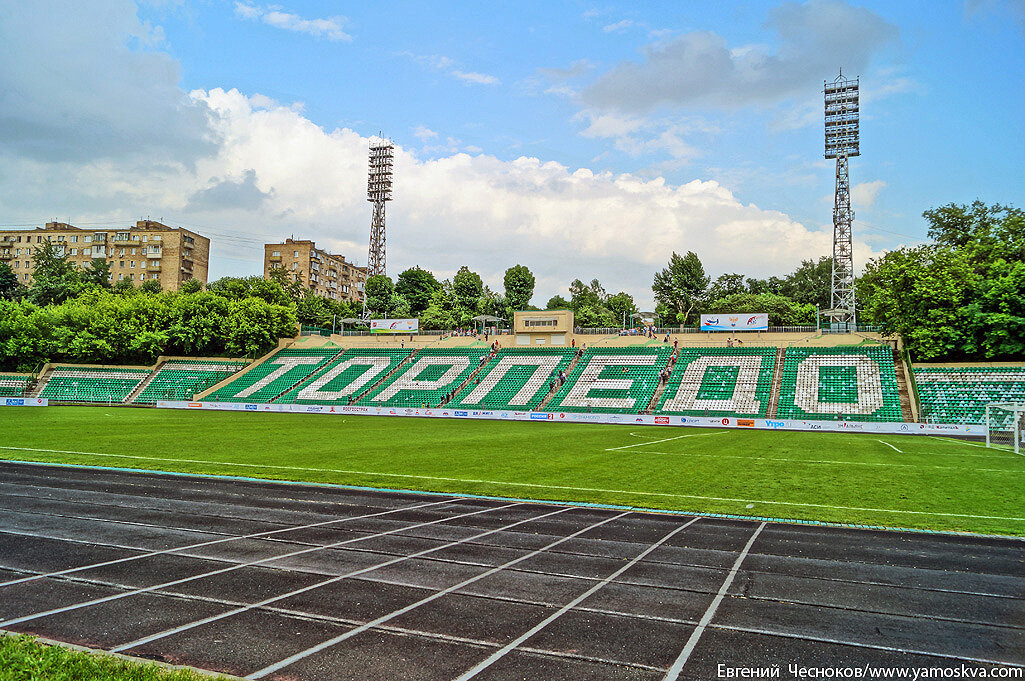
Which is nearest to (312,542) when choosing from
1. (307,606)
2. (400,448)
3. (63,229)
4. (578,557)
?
(307,606)

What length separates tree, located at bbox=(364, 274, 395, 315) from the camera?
95.1 m

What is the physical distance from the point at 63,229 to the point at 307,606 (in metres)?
127

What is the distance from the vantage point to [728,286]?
94.8 metres

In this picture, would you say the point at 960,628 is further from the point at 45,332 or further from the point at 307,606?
the point at 45,332

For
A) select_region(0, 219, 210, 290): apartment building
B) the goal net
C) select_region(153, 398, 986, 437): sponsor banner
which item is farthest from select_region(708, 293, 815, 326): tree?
select_region(0, 219, 210, 290): apartment building

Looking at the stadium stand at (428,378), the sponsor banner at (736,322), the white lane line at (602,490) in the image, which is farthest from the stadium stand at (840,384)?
the white lane line at (602,490)

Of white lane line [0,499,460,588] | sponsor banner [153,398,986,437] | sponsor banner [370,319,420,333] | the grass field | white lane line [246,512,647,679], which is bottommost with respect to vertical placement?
sponsor banner [153,398,986,437]

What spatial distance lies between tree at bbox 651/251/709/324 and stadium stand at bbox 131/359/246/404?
6145cm

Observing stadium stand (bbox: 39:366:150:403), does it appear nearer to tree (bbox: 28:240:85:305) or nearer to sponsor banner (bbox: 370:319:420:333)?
tree (bbox: 28:240:85:305)

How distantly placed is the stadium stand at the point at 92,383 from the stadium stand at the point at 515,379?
1402 inches

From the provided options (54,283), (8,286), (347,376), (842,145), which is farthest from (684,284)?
(8,286)

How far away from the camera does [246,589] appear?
27.5 feet

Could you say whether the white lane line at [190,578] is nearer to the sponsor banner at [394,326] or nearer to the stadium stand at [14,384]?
the sponsor banner at [394,326]

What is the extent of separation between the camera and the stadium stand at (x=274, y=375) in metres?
59.1
